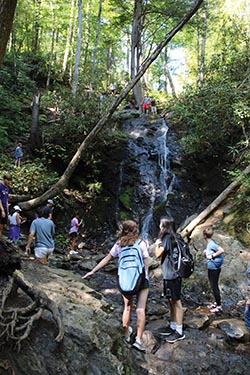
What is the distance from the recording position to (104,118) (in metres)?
7.30

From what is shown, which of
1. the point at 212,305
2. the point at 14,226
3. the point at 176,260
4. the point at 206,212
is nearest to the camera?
the point at 176,260

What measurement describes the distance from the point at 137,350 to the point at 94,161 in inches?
448

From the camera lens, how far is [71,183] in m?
14.9

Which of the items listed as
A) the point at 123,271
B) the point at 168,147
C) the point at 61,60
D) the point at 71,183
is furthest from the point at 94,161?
the point at 61,60

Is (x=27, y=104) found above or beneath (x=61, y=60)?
beneath

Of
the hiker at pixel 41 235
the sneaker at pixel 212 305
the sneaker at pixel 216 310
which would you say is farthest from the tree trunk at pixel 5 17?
the sneaker at pixel 212 305

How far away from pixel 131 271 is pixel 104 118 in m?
4.23

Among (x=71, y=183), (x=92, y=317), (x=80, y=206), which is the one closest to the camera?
(x=92, y=317)

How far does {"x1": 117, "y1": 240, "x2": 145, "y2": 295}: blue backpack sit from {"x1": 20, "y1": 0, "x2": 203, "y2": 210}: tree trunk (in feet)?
12.4

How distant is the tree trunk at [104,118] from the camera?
6.60 metres

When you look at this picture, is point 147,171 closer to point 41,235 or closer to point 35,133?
point 35,133

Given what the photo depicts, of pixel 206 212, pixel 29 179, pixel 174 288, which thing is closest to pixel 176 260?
pixel 174 288

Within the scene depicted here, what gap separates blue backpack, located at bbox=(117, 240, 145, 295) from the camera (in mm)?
4111

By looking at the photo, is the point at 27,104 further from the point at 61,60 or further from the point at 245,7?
the point at 245,7
